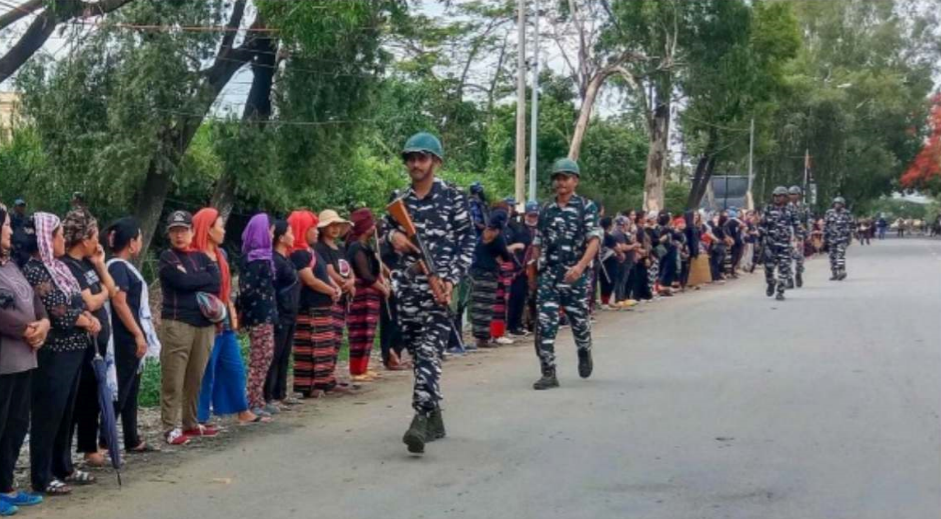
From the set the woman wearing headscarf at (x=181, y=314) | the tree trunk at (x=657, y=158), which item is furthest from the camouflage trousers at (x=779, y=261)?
the tree trunk at (x=657, y=158)

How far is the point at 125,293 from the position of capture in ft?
27.7

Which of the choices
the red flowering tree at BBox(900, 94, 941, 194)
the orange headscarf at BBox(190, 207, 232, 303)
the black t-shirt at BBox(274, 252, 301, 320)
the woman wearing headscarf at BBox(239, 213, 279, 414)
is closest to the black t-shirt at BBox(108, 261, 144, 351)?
the orange headscarf at BBox(190, 207, 232, 303)

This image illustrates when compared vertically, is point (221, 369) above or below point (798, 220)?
below

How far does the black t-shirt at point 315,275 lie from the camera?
37.1ft

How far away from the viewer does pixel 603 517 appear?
6777 millimetres

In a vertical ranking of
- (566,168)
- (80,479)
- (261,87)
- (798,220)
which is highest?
(261,87)

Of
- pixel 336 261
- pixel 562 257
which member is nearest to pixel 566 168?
pixel 562 257

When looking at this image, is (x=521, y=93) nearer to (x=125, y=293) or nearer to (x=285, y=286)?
(x=285, y=286)

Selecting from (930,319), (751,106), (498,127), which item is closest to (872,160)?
(751,106)

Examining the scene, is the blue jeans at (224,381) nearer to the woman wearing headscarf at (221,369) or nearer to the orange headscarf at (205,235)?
the woman wearing headscarf at (221,369)

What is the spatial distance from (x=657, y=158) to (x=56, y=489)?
33833 mm

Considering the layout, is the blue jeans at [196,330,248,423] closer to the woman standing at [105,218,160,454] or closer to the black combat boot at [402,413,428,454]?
the woman standing at [105,218,160,454]

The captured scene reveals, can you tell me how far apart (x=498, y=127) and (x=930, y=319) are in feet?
73.3

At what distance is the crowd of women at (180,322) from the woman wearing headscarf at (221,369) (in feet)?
0.04
